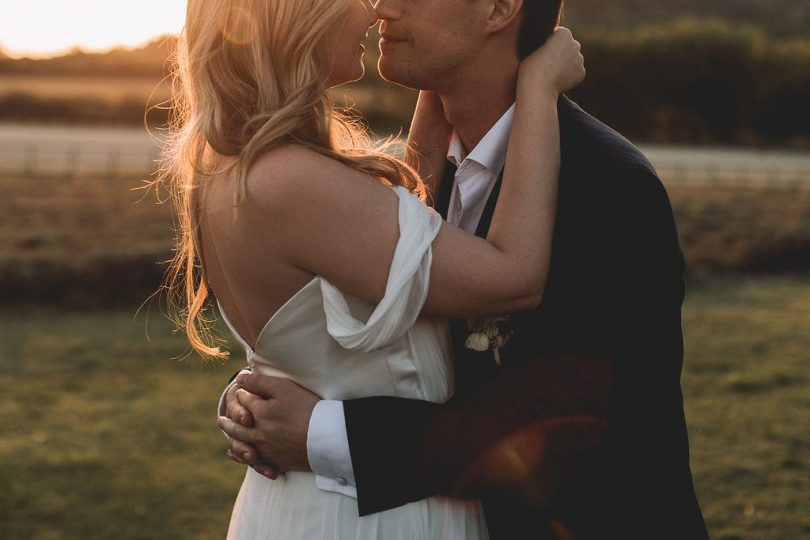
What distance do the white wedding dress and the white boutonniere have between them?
0.30ft

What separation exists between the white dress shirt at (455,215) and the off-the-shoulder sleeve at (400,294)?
0.22m

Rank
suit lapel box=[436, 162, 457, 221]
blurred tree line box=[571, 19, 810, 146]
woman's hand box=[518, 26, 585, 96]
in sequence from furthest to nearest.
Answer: blurred tree line box=[571, 19, 810, 146]
suit lapel box=[436, 162, 457, 221]
woman's hand box=[518, 26, 585, 96]

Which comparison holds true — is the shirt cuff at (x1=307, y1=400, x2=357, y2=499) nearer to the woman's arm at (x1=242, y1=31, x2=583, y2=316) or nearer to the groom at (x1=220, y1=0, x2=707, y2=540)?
the groom at (x1=220, y1=0, x2=707, y2=540)

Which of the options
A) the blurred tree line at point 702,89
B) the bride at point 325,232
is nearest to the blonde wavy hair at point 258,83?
the bride at point 325,232

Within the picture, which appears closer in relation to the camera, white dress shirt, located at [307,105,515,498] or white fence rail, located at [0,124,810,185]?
white dress shirt, located at [307,105,515,498]

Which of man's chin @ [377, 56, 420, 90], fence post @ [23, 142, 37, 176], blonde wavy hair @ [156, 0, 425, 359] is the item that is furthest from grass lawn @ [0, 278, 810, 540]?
fence post @ [23, 142, 37, 176]

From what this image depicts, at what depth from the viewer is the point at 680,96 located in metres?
58.6

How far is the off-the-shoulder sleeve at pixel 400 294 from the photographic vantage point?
211 centimetres

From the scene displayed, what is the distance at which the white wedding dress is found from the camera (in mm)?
Result: 2133

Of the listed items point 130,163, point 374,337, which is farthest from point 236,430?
point 130,163

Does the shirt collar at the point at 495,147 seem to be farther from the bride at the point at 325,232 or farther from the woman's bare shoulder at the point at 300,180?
the woman's bare shoulder at the point at 300,180

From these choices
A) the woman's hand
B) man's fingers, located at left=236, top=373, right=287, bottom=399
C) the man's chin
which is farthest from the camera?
the man's chin

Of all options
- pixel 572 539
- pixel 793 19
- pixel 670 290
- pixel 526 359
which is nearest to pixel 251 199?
pixel 526 359

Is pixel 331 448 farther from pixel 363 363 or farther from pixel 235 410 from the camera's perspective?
pixel 235 410
